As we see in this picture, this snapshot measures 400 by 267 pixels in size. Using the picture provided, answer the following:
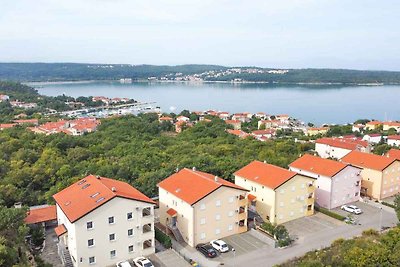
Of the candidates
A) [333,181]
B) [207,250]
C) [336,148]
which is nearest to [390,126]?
[336,148]

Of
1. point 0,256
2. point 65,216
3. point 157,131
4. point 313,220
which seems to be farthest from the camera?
point 157,131

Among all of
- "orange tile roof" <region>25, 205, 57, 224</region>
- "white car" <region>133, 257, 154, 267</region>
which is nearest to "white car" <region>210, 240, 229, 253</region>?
"white car" <region>133, 257, 154, 267</region>

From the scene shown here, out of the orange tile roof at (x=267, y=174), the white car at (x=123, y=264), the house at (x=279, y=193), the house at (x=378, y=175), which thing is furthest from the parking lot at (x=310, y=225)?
the white car at (x=123, y=264)

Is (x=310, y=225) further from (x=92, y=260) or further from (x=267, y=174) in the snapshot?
(x=92, y=260)

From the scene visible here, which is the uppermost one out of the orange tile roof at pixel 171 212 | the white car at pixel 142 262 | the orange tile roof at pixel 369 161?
the orange tile roof at pixel 369 161

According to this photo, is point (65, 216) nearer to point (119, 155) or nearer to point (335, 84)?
point (119, 155)

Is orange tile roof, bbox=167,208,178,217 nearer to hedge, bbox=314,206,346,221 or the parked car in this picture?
the parked car

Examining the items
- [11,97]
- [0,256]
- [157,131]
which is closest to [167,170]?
[0,256]

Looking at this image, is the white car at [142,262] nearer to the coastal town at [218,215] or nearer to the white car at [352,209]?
the coastal town at [218,215]
